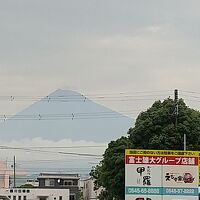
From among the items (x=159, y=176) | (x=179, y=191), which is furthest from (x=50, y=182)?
(x=159, y=176)

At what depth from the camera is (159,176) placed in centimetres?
2258

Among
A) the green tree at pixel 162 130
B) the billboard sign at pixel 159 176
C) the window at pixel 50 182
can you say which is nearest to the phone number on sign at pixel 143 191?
the billboard sign at pixel 159 176

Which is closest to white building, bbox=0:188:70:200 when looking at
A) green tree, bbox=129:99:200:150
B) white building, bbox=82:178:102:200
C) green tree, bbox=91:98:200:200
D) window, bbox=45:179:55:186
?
→ window, bbox=45:179:55:186

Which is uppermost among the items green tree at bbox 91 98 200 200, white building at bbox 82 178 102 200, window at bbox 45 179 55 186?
green tree at bbox 91 98 200 200

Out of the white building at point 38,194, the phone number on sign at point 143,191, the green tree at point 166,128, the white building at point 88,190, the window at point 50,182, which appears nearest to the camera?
the phone number on sign at point 143,191

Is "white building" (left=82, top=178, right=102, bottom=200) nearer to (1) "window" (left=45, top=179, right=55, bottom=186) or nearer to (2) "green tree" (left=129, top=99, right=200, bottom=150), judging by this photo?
(1) "window" (left=45, top=179, right=55, bottom=186)

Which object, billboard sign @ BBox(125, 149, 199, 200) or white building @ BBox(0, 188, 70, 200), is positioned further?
white building @ BBox(0, 188, 70, 200)

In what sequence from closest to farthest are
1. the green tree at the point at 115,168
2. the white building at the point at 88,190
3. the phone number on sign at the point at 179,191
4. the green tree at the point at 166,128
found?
the phone number on sign at the point at 179,191
the green tree at the point at 166,128
the green tree at the point at 115,168
the white building at the point at 88,190

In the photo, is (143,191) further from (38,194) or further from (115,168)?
(38,194)

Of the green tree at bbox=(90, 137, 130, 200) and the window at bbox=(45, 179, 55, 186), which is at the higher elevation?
the green tree at bbox=(90, 137, 130, 200)

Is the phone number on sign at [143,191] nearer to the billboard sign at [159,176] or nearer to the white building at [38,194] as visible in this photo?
the billboard sign at [159,176]

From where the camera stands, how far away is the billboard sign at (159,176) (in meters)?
22.5

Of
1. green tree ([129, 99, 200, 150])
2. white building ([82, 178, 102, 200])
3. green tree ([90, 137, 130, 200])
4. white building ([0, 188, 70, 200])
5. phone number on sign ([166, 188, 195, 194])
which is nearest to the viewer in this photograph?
phone number on sign ([166, 188, 195, 194])

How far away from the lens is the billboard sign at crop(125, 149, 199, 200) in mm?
22531
